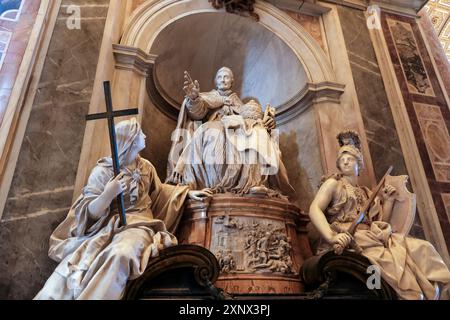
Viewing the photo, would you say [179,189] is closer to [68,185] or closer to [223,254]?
[223,254]

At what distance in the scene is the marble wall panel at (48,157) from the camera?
2.57m

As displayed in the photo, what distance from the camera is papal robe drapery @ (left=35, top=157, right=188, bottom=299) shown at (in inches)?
77.6

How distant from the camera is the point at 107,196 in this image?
89.9 inches

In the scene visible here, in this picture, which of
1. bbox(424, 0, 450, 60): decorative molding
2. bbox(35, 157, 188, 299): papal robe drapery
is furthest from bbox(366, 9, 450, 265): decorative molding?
bbox(424, 0, 450, 60): decorative molding

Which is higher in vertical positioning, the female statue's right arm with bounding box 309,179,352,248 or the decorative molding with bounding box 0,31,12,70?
the decorative molding with bounding box 0,31,12,70

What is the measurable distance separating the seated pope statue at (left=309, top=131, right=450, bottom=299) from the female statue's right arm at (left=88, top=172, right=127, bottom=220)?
1416mm

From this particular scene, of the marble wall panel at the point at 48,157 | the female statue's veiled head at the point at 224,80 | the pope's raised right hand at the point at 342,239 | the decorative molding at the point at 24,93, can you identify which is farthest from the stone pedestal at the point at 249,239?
the female statue's veiled head at the point at 224,80

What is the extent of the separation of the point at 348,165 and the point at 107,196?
1.95 meters

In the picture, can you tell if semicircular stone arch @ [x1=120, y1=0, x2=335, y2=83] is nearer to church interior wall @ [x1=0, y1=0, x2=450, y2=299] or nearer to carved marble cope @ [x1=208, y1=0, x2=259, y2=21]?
carved marble cope @ [x1=208, y1=0, x2=259, y2=21]

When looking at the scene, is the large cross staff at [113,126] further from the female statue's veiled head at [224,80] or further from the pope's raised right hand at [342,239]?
the female statue's veiled head at [224,80]

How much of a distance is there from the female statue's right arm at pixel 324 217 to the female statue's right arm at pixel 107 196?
4.57 feet

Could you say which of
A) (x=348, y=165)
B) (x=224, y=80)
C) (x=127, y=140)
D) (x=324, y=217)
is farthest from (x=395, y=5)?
(x=127, y=140)

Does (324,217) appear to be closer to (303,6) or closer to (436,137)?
(436,137)
